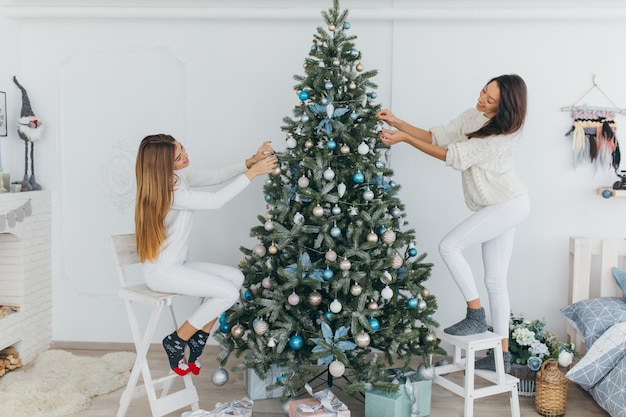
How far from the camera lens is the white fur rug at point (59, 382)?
3080 millimetres

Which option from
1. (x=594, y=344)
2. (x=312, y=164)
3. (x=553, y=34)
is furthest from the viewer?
(x=553, y=34)

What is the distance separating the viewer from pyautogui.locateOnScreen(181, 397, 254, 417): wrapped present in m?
2.76

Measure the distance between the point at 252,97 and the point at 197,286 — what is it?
155 cm

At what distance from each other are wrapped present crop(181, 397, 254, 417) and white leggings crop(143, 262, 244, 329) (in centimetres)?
41

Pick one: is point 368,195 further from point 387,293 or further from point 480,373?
point 480,373

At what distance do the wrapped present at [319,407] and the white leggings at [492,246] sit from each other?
36.1 inches

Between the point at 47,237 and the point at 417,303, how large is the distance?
103 inches

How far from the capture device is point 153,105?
399cm

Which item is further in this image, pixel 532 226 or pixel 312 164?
pixel 532 226

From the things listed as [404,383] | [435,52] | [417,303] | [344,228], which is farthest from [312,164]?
[435,52]

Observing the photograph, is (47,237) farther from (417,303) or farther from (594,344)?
(594,344)

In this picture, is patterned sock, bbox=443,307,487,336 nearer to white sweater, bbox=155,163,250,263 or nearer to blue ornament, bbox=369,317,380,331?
blue ornament, bbox=369,317,380,331

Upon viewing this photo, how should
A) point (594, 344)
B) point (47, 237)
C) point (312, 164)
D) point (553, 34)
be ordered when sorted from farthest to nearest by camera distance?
point (47, 237)
point (553, 34)
point (594, 344)
point (312, 164)

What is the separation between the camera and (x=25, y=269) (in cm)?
380
